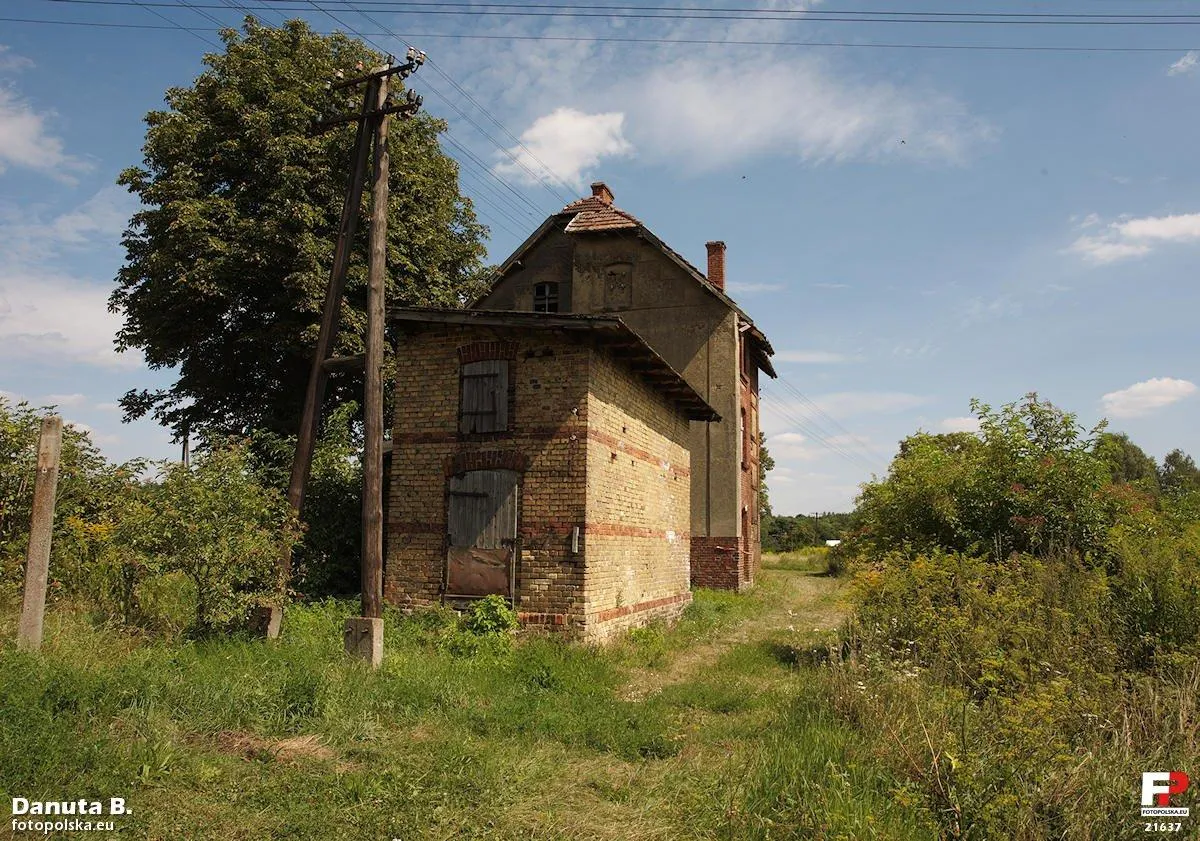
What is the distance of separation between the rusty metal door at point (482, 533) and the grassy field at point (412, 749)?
91.8 inches

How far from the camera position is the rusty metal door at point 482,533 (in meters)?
11.6

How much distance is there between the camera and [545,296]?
21609 mm

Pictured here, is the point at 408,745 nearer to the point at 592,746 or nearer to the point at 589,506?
the point at 592,746

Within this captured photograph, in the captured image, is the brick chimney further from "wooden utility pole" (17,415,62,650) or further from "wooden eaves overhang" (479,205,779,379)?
"wooden utility pole" (17,415,62,650)

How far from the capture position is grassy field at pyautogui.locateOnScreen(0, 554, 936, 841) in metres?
4.93

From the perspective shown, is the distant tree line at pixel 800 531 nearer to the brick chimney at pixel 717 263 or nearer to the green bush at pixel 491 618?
the brick chimney at pixel 717 263

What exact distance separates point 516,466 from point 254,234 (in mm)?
10793

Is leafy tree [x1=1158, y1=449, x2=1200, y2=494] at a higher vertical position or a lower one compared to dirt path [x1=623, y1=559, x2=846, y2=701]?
higher

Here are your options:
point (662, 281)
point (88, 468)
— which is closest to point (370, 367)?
point (88, 468)

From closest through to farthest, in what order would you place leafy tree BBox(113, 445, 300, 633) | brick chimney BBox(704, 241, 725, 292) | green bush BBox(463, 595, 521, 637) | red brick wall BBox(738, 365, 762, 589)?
1. leafy tree BBox(113, 445, 300, 633)
2. green bush BBox(463, 595, 521, 637)
3. red brick wall BBox(738, 365, 762, 589)
4. brick chimney BBox(704, 241, 725, 292)

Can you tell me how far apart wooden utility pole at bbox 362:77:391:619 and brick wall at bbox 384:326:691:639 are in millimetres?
2238

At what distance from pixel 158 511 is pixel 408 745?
4.95 metres

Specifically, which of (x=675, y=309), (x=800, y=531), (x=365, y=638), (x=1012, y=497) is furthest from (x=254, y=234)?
(x=800, y=531)

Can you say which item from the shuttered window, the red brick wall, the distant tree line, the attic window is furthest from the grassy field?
the distant tree line
